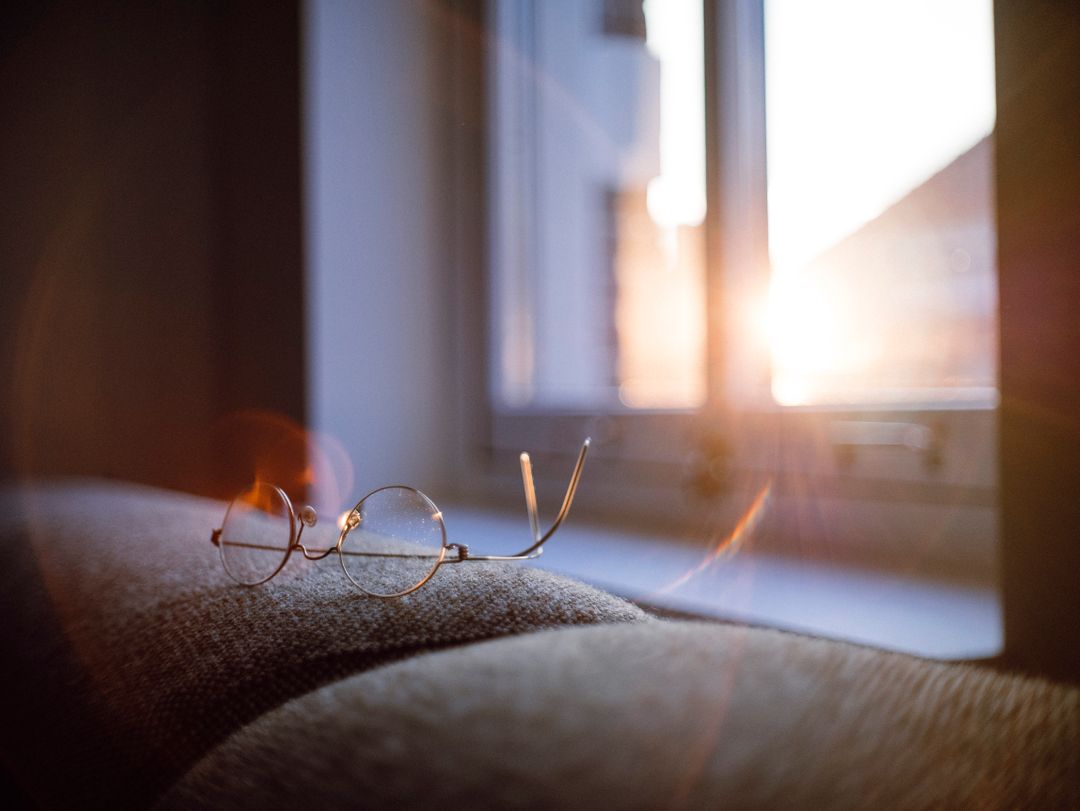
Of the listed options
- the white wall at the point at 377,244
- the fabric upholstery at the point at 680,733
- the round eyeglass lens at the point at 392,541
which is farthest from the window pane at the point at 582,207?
the fabric upholstery at the point at 680,733

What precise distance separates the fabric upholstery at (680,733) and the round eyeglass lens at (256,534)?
0.67 feet

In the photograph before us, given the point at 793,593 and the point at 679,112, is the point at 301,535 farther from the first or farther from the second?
the point at 679,112

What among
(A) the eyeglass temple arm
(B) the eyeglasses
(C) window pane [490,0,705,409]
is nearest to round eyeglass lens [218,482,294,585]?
(B) the eyeglasses

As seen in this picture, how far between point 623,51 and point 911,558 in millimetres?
1387

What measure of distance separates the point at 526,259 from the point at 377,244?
0.42m

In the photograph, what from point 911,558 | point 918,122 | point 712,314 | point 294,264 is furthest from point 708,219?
point 294,264

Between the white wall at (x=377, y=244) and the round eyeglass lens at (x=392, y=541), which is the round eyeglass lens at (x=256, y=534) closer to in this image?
the round eyeglass lens at (x=392, y=541)

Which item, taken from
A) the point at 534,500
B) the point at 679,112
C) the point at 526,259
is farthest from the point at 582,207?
the point at 534,500

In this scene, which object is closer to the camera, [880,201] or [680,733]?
[680,733]

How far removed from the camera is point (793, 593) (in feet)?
3.05

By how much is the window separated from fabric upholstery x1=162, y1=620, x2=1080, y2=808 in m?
0.62

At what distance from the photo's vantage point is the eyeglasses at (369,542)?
1.33ft

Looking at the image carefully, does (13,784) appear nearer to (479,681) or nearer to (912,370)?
(479,681)

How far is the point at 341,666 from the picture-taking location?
310mm
